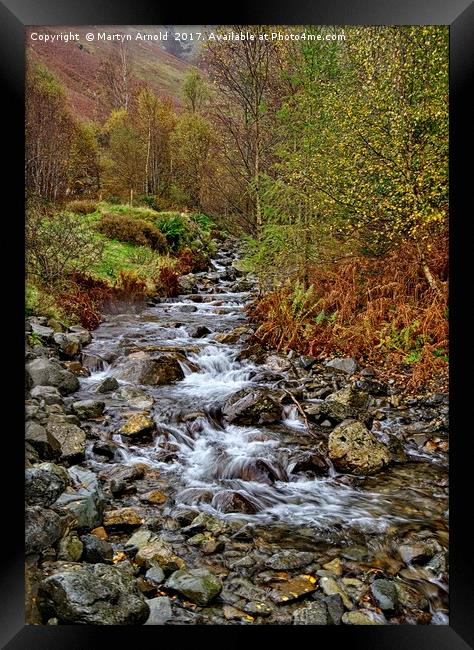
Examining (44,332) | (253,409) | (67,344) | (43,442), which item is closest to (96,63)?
(44,332)

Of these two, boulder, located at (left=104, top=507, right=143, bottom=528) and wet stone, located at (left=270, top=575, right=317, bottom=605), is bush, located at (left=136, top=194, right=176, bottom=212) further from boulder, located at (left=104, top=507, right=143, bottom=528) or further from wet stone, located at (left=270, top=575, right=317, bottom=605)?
wet stone, located at (left=270, top=575, right=317, bottom=605)

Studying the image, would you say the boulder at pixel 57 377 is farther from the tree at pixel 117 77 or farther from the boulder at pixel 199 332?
the tree at pixel 117 77

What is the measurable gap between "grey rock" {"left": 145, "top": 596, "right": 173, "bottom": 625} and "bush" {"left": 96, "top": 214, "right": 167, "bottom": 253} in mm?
3548

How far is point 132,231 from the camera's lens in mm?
5516

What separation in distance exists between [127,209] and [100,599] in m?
3.74

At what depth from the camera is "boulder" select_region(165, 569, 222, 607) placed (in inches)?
87.3

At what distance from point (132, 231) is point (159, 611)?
424 cm

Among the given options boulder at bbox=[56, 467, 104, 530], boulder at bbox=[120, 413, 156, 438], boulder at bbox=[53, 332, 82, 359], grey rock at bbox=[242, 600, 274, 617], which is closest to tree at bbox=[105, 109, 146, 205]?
boulder at bbox=[53, 332, 82, 359]

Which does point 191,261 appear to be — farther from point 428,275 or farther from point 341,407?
point 428,275

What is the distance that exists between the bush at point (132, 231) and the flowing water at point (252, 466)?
0.95 m

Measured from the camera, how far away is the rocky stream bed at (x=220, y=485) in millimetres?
2209

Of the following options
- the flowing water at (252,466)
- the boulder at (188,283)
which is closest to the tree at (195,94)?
the flowing water at (252,466)

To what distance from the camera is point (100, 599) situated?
2.05m
